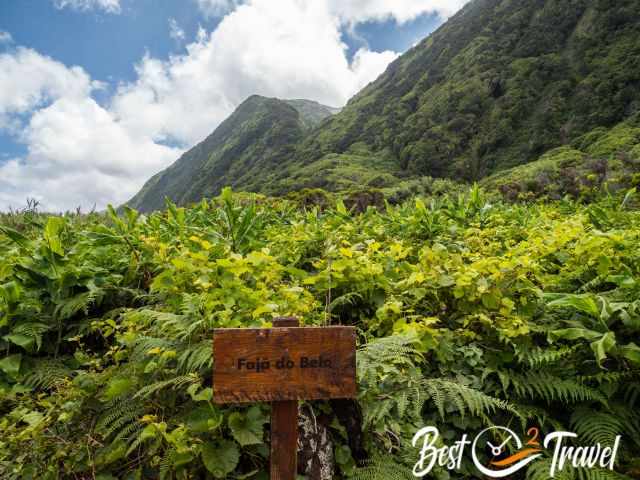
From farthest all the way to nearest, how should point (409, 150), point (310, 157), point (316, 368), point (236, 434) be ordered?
point (310, 157) → point (409, 150) → point (236, 434) → point (316, 368)

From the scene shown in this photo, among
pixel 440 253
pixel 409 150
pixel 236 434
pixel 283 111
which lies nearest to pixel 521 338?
pixel 440 253

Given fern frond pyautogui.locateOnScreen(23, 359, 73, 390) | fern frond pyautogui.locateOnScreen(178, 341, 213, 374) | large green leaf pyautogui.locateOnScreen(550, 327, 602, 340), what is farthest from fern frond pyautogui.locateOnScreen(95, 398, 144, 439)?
large green leaf pyautogui.locateOnScreen(550, 327, 602, 340)

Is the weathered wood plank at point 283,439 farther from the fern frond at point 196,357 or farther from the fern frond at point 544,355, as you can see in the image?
the fern frond at point 544,355

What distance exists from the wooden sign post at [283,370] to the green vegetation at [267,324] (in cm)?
26

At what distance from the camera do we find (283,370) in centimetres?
156

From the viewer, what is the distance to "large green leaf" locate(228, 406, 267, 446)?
1749mm

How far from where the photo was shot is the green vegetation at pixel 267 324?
6.37ft

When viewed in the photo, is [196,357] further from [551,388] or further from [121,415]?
[551,388]

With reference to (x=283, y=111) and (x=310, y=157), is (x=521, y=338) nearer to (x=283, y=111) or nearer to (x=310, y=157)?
(x=310, y=157)

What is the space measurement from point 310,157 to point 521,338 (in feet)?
274

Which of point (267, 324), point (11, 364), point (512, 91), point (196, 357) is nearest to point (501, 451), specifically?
point (267, 324)

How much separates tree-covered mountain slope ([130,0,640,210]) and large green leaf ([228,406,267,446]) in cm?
4227

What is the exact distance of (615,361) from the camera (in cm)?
252

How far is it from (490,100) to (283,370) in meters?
69.2
